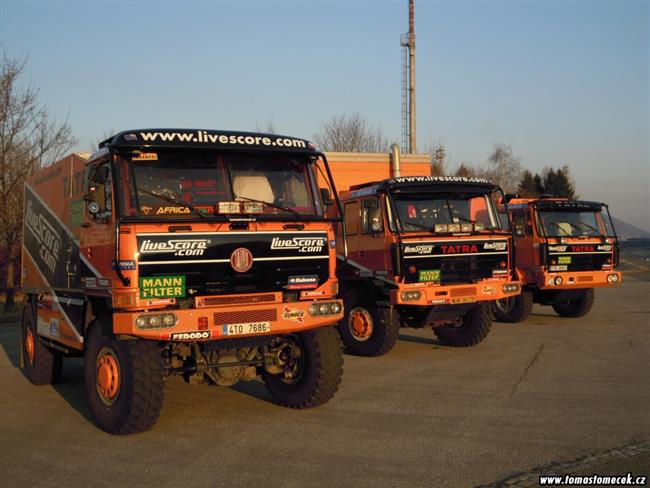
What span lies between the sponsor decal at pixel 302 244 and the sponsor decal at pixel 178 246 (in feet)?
2.42

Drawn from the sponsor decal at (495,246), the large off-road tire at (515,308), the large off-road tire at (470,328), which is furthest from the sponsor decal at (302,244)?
the large off-road tire at (515,308)

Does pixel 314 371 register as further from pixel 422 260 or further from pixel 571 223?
pixel 571 223

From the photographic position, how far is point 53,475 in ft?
19.0

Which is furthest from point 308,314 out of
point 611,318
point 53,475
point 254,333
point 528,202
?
point 611,318

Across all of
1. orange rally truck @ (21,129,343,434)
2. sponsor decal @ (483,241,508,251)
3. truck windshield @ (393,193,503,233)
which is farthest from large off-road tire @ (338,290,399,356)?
orange rally truck @ (21,129,343,434)

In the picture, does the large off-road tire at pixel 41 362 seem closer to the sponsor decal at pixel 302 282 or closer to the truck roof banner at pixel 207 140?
the truck roof banner at pixel 207 140

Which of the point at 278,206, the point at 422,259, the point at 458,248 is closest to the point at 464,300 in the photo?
the point at 458,248

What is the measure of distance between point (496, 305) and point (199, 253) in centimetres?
1023

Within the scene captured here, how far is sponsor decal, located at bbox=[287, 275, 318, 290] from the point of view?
731cm

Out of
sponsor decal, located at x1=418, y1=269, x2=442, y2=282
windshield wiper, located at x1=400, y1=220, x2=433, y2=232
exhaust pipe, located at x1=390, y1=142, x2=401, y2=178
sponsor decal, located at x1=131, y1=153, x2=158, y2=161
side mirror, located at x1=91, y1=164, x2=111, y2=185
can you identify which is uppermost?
exhaust pipe, located at x1=390, y1=142, x2=401, y2=178

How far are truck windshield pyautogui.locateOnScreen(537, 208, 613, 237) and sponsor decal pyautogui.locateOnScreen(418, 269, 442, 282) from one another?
4.83m

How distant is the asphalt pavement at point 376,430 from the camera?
18.5 feet

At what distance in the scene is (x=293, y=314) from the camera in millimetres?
7230

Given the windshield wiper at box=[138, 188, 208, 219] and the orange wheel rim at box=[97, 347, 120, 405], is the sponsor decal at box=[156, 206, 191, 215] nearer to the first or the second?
the windshield wiper at box=[138, 188, 208, 219]
